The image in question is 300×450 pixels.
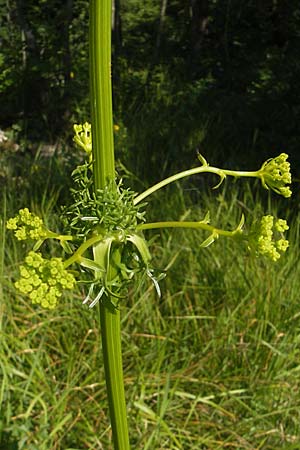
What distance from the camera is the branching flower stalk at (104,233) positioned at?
2.09 feet

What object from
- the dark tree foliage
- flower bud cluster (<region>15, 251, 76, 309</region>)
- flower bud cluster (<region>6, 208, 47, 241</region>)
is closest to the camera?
flower bud cluster (<region>15, 251, 76, 309</region>)

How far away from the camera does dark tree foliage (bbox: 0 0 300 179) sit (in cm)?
448

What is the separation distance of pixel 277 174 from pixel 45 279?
14.3 inches

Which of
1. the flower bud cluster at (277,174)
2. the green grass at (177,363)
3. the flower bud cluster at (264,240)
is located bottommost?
the green grass at (177,363)

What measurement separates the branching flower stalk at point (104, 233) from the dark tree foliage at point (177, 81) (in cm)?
309

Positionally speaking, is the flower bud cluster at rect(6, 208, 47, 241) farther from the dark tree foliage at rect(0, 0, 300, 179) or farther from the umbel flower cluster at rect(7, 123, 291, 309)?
the dark tree foliage at rect(0, 0, 300, 179)

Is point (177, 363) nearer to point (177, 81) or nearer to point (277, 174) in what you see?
point (277, 174)

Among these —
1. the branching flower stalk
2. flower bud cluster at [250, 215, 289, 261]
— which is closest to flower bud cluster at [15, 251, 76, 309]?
the branching flower stalk

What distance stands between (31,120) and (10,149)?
2.89 ft

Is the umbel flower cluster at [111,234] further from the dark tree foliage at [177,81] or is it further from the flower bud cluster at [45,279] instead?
the dark tree foliage at [177,81]

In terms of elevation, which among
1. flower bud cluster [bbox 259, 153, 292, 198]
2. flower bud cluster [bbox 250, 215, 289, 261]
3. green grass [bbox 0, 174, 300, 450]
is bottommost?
green grass [bbox 0, 174, 300, 450]

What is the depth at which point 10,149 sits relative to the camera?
470 centimetres

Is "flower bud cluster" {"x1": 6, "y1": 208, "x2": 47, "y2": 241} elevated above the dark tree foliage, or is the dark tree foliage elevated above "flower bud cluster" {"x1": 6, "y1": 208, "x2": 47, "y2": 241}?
"flower bud cluster" {"x1": 6, "y1": 208, "x2": 47, "y2": 241}

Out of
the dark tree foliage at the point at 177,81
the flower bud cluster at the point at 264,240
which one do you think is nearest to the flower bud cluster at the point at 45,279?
the flower bud cluster at the point at 264,240
